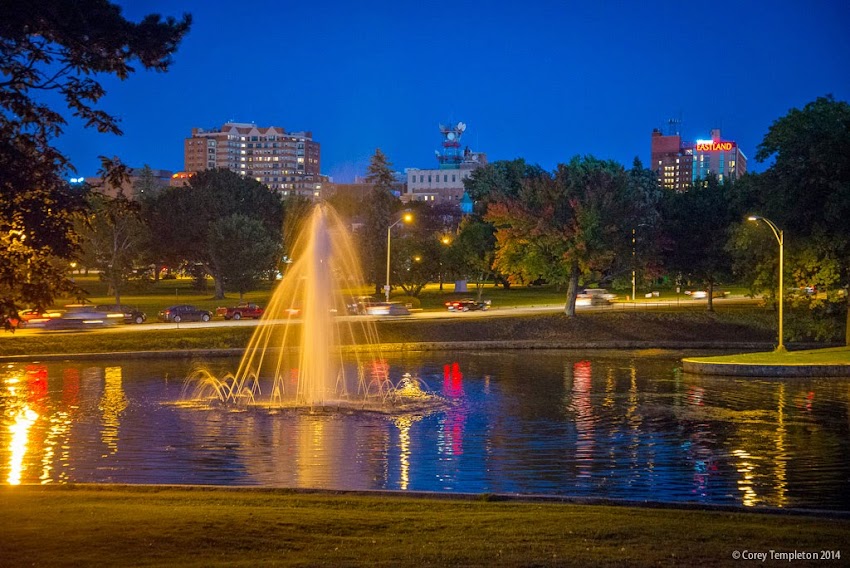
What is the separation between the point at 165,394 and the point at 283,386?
16.0 feet

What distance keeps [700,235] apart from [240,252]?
1702 inches

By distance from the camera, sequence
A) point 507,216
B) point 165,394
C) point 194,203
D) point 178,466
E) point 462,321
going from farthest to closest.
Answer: point 194,203, point 507,216, point 462,321, point 165,394, point 178,466

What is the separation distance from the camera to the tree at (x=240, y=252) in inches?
3632

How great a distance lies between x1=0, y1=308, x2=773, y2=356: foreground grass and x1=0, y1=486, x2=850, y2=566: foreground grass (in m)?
37.8

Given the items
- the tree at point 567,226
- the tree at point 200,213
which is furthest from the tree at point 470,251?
the tree at point 567,226

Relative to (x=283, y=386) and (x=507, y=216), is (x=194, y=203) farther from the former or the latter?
(x=283, y=386)

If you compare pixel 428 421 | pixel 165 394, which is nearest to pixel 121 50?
pixel 428 421

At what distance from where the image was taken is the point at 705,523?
14.5 m

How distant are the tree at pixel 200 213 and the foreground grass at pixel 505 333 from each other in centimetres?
3971

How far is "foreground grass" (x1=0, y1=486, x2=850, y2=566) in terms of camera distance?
11.8 m

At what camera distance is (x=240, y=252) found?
92.2 m

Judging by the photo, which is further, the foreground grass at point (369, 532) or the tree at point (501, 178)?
the tree at point (501, 178)

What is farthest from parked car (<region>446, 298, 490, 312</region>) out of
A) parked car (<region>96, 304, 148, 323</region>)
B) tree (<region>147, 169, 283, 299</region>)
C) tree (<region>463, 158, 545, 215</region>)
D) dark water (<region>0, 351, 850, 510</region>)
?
dark water (<region>0, 351, 850, 510</region>)

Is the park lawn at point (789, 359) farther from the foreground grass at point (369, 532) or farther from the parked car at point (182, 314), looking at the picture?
the parked car at point (182, 314)
